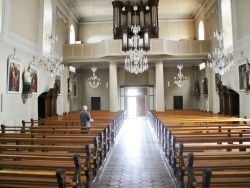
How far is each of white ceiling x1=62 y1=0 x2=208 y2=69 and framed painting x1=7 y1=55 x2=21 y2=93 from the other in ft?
27.4

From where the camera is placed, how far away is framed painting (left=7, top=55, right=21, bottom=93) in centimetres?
948

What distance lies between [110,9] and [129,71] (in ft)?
22.4

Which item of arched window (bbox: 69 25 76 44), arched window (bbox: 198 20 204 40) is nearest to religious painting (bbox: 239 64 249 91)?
arched window (bbox: 198 20 204 40)

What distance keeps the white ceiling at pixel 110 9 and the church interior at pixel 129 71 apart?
8 cm

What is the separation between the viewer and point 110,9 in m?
18.9

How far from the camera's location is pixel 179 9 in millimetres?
18781

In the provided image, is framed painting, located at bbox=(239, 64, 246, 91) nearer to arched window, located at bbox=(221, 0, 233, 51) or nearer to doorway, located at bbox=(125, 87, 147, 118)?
arched window, located at bbox=(221, 0, 233, 51)

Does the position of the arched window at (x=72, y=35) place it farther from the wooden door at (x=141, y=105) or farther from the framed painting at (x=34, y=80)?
the wooden door at (x=141, y=105)

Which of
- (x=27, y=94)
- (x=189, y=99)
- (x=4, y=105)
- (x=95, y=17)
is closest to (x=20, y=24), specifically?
(x=27, y=94)

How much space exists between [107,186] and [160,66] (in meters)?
13.3

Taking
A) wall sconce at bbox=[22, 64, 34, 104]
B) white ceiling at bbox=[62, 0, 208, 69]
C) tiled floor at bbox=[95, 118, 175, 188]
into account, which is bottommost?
tiled floor at bbox=[95, 118, 175, 188]

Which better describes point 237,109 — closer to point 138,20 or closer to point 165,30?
point 138,20


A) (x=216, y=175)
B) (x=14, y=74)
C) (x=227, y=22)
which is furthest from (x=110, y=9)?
(x=216, y=175)

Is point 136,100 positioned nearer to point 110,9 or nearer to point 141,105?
point 141,105
